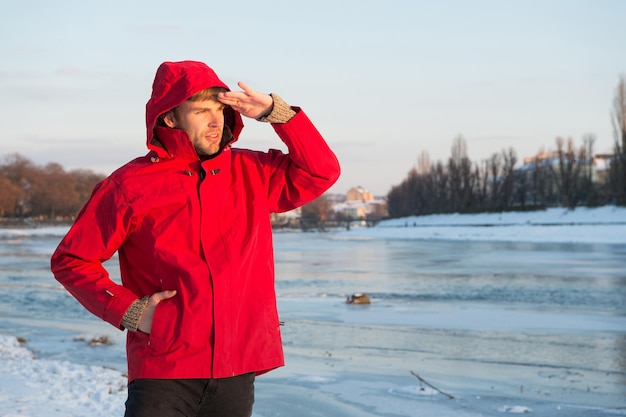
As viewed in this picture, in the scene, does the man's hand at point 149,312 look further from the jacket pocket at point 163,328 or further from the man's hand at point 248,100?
the man's hand at point 248,100

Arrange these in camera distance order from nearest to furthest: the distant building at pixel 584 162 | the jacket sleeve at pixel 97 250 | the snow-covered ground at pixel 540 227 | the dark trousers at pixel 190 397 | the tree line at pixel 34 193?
the dark trousers at pixel 190 397, the jacket sleeve at pixel 97 250, the snow-covered ground at pixel 540 227, the distant building at pixel 584 162, the tree line at pixel 34 193

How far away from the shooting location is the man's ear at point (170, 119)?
8.50ft

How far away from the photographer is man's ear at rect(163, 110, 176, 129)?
102 inches

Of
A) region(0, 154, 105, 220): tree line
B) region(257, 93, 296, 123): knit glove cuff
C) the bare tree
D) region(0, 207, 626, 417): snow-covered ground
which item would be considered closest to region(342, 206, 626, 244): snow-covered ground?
the bare tree

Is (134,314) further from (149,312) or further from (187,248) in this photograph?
(187,248)

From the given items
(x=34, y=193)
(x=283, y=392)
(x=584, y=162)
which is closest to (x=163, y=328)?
(x=283, y=392)

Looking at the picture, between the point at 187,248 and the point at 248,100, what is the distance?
1.63 ft

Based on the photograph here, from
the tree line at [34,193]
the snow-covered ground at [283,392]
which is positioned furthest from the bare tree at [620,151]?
the tree line at [34,193]

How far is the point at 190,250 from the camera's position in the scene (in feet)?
8.07

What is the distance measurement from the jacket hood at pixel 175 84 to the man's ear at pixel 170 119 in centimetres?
5

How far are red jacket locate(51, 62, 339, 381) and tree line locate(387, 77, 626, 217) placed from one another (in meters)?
55.5

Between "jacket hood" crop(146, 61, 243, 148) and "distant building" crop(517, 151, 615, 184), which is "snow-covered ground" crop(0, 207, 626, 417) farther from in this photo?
"distant building" crop(517, 151, 615, 184)

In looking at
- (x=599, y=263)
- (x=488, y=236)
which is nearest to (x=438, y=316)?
(x=599, y=263)

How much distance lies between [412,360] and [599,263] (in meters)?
17.7
